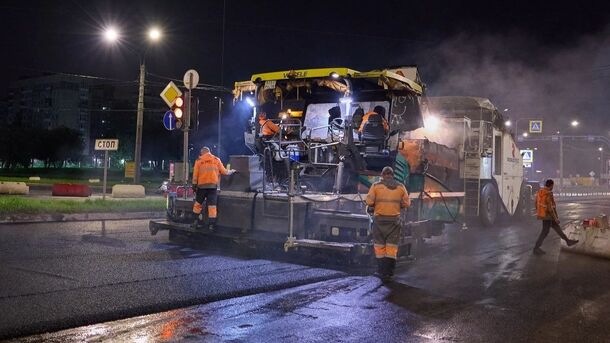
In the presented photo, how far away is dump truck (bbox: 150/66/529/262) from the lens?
31.1 feet

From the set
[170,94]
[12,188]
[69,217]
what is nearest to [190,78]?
[170,94]

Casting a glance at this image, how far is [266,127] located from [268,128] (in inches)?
1.7

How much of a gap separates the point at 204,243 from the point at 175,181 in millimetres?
2270

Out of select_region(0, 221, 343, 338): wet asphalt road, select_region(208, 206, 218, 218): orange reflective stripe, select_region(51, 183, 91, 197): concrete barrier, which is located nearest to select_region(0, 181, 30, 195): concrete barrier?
select_region(51, 183, 91, 197): concrete barrier

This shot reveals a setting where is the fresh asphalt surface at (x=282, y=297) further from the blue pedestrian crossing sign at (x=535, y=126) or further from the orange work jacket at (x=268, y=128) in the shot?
the blue pedestrian crossing sign at (x=535, y=126)

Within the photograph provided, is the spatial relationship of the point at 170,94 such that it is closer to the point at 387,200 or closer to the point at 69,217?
the point at 69,217

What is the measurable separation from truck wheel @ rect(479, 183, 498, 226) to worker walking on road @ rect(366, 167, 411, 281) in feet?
24.1

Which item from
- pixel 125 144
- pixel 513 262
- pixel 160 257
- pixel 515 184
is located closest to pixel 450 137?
pixel 513 262

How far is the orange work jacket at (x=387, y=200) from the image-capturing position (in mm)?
8305

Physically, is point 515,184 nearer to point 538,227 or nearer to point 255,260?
point 538,227

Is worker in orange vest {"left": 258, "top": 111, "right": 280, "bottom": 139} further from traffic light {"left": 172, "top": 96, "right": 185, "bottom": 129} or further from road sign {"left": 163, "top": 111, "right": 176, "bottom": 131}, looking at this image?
road sign {"left": 163, "top": 111, "right": 176, "bottom": 131}

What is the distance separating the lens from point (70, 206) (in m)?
17.3

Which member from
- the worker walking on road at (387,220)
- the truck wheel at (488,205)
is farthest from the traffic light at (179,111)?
the truck wheel at (488,205)

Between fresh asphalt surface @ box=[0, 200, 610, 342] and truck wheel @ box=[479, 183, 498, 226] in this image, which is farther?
truck wheel @ box=[479, 183, 498, 226]
